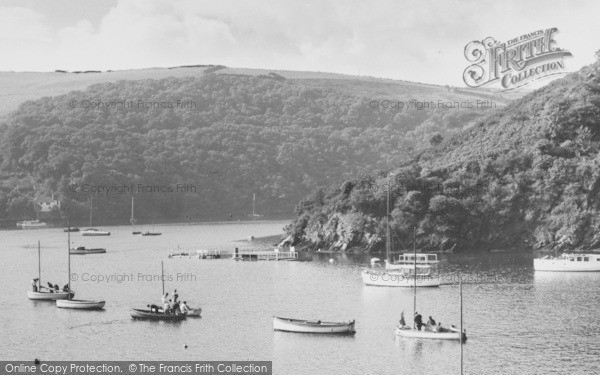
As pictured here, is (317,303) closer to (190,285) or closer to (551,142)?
(190,285)

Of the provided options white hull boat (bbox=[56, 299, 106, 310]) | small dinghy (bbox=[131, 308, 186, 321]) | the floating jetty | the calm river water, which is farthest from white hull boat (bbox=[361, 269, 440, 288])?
the floating jetty

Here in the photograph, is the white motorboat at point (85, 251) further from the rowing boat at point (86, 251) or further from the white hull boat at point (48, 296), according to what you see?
the white hull boat at point (48, 296)

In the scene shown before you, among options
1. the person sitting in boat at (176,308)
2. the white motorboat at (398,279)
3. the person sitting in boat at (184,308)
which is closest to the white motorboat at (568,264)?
the white motorboat at (398,279)

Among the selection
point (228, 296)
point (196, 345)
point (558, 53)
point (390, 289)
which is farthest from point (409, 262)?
point (196, 345)

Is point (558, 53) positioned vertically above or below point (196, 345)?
above

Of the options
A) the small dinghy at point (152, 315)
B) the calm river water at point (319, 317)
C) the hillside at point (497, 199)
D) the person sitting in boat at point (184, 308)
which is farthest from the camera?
the hillside at point (497, 199)
